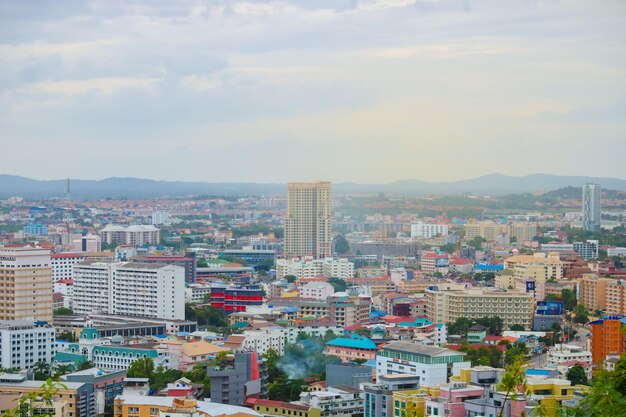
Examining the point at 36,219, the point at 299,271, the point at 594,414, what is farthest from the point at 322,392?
the point at 36,219

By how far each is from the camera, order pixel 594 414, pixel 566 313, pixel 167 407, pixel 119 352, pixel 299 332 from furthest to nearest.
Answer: pixel 566 313 < pixel 299 332 < pixel 119 352 < pixel 167 407 < pixel 594 414

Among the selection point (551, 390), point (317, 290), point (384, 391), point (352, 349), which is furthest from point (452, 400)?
point (317, 290)

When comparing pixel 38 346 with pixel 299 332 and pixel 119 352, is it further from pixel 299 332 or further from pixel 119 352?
pixel 299 332

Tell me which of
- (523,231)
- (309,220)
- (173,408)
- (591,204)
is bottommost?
(173,408)

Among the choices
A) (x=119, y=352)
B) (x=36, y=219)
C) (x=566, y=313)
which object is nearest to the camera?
(x=119, y=352)

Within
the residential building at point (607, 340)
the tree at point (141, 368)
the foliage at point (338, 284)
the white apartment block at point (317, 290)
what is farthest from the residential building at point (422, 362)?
the foliage at point (338, 284)

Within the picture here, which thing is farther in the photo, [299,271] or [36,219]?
[36,219]

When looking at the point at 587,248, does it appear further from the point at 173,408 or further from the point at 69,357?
the point at 173,408
